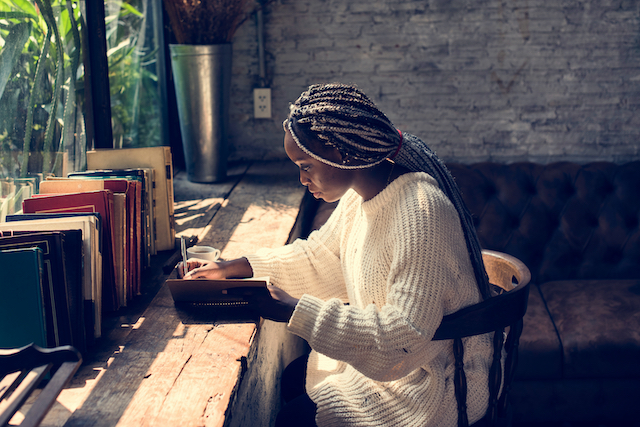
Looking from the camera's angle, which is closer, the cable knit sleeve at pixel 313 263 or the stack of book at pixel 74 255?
the stack of book at pixel 74 255

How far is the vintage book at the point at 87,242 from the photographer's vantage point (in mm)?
1107

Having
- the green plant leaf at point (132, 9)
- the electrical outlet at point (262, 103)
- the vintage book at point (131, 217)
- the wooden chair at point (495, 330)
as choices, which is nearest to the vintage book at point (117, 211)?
the vintage book at point (131, 217)

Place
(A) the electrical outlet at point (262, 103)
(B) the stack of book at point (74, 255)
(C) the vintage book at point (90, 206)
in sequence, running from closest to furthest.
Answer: (B) the stack of book at point (74, 255) < (C) the vintage book at point (90, 206) < (A) the electrical outlet at point (262, 103)

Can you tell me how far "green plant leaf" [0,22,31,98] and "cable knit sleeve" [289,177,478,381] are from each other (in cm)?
102

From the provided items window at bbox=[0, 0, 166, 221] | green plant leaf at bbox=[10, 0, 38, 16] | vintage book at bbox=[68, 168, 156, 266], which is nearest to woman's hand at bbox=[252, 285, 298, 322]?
vintage book at bbox=[68, 168, 156, 266]

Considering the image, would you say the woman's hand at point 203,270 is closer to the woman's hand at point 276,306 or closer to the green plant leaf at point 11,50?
the woman's hand at point 276,306

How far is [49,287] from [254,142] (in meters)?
2.13

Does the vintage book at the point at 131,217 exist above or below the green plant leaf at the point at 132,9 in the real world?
below

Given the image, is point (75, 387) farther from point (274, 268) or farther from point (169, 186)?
point (169, 186)

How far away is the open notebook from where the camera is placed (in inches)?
45.6

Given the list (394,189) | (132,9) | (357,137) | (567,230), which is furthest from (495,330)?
(132,9)

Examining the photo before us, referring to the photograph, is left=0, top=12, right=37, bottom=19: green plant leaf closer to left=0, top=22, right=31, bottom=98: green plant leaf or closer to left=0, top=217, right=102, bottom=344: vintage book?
left=0, top=22, right=31, bottom=98: green plant leaf

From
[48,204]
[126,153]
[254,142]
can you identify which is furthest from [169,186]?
[254,142]

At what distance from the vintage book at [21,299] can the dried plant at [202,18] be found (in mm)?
1631
